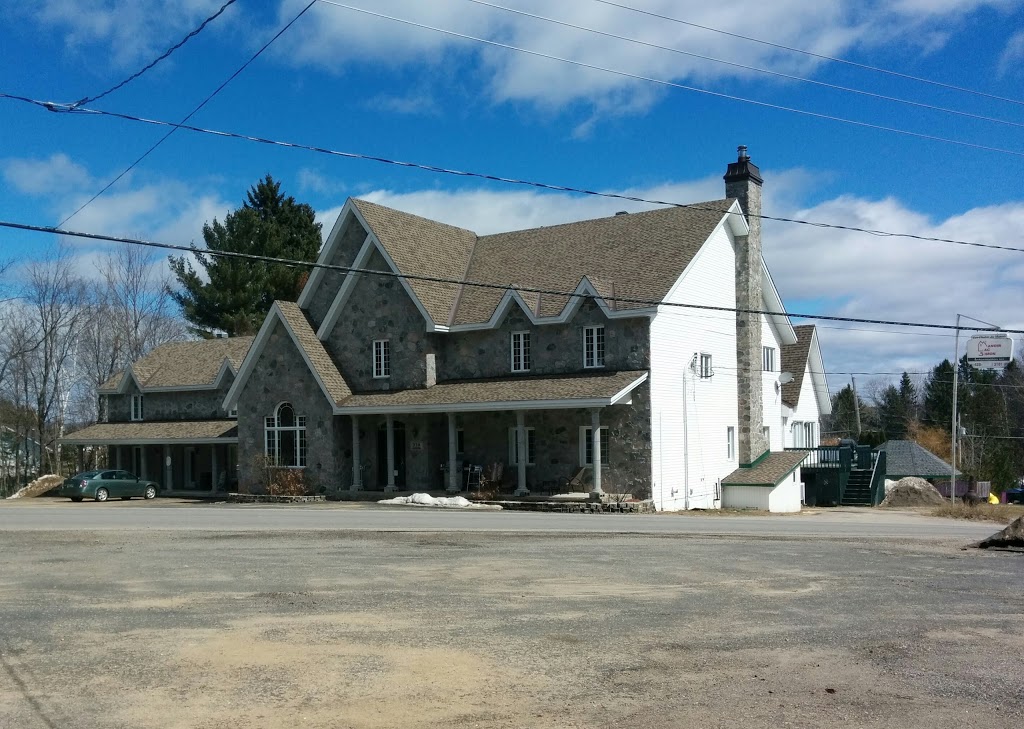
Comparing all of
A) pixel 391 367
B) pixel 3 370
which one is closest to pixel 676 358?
pixel 391 367

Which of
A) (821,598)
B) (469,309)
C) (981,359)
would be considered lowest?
(821,598)

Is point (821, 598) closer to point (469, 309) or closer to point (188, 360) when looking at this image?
point (469, 309)

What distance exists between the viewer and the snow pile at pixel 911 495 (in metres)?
42.5

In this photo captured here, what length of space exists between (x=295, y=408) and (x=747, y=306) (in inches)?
712

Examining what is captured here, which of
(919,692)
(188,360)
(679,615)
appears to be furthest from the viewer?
(188,360)

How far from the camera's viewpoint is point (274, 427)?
38.8 meters

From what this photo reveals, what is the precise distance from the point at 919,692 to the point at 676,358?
25.9m

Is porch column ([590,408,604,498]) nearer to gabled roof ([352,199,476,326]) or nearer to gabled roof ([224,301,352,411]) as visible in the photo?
gabled roof ([352,199,476,326])

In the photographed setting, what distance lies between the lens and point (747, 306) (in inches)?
1511

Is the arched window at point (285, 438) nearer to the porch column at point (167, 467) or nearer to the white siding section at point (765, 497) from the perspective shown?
the porch column at point (167, 467)

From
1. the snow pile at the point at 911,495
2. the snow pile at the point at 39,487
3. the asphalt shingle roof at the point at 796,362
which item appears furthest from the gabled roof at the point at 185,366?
the snow pile at the point at 911,495

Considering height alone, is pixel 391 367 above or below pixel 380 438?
above

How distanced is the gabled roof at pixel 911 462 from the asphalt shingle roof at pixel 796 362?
45.3ft

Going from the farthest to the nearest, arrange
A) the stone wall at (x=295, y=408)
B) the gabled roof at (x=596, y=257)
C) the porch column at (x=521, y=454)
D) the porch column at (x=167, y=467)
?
the porch column at (x=167, y=467) < the stone wall at (x=295, y=408) < the gabled roof at (x=596, y=257) < the porch column at (x=521, y=454)
